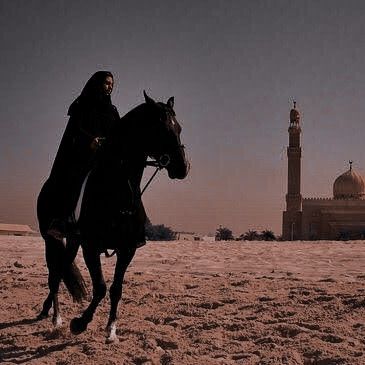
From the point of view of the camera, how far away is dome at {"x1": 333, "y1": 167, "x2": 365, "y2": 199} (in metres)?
A: 56.8

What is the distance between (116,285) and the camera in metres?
5.25

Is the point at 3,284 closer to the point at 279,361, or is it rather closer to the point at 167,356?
the point at 167,356

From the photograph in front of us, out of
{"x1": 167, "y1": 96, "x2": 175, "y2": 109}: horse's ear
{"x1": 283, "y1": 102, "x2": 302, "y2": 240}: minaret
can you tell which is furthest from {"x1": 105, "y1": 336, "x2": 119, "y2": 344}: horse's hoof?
{"x1": 283, "y1": 102, "x2": 302, "y2": 240}: minaret

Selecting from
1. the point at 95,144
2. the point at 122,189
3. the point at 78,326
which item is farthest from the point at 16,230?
the point at 122,189

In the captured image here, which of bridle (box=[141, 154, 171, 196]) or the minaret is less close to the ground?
the minaret

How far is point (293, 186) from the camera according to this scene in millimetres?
Answer: 61312

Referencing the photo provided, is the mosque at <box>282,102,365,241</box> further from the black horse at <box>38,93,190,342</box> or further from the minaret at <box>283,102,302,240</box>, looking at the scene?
the black horse at <box>38,93,190,342</box>

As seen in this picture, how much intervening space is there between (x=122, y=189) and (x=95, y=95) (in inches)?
54.0

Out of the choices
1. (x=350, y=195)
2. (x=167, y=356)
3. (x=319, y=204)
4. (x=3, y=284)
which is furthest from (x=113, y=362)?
(x=350, y=195)

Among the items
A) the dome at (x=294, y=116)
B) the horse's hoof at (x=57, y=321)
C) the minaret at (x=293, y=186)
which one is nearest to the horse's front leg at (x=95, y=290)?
the horse's hoof at (x=57, y=321)

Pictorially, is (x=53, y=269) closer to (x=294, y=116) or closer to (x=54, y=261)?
(x=54, y=261)

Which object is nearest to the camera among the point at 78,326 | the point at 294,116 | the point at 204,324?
the point at 78,326

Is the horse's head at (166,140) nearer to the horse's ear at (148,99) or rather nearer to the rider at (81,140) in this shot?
the horse's ear at (148,99)

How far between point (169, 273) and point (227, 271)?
1.29m
